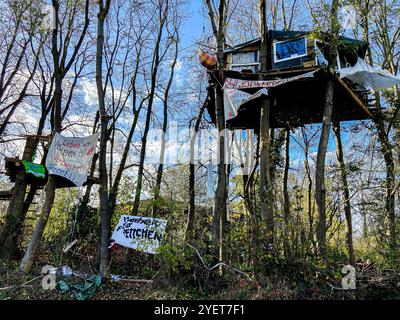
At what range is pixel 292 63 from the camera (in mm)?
12320

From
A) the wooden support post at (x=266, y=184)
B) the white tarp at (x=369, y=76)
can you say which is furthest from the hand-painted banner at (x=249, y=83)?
the white tarp at (x=369, y=76)

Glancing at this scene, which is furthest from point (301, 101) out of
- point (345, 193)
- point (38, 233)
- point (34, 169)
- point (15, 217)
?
point (15, 217)

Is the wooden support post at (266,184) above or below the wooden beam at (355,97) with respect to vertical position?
below

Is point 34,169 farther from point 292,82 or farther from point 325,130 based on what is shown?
point 325,130

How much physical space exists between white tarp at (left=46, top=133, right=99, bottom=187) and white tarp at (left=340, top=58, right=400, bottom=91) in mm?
8103

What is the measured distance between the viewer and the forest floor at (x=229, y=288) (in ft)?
20.2

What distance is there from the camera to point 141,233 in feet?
24.9

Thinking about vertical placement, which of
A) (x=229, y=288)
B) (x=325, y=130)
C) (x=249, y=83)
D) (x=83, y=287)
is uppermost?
(x=249, y=83)

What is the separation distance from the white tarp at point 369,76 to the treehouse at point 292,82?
0.32 metres

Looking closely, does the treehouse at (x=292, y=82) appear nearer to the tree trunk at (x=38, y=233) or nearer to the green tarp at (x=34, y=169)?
the tree trunk at (x=38, y=233)

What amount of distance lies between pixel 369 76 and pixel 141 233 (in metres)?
8.53

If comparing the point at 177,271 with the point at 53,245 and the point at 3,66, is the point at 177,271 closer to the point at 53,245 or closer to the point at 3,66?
the point at 53,245

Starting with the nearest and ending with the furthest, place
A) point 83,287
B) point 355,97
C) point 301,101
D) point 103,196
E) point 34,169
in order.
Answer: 1. point 83,287
2. point 103,196
3. point 34,169
4. point 355,97
5. point 301,101

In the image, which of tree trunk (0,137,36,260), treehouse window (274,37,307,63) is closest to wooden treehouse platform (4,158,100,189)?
tree trunk (0,137,36,260)
